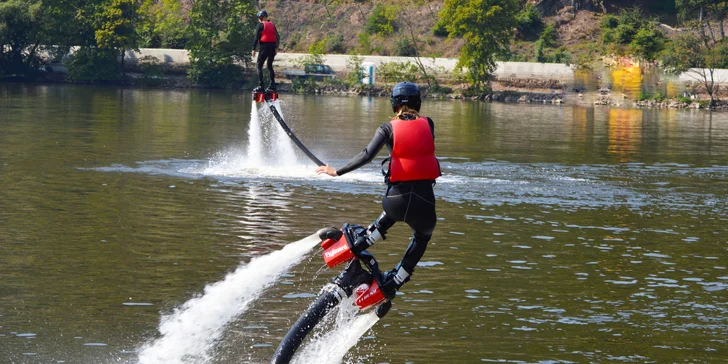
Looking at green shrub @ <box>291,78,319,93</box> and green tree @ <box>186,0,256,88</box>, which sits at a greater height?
green tree @ <box>186,0,256,88</box>

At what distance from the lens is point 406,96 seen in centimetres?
1218

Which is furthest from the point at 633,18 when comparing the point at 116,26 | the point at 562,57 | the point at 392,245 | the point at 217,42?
the point at 392,245

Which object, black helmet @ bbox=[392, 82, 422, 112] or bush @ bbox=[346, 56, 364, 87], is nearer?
black helmet @ bbox=[392, 82, 422, 112]

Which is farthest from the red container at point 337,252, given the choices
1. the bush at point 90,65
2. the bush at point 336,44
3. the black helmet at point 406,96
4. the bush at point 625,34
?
the bush at point 336,44

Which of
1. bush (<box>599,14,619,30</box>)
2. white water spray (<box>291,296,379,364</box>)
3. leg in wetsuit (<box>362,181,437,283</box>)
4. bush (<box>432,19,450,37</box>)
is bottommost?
white water spray (<box>291,296,379,364</box>)

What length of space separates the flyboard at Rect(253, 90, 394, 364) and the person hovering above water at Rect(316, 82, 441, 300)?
0.50 ft

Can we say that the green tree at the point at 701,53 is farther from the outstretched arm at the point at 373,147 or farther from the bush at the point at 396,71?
the outstretched arm at the point at 373,147

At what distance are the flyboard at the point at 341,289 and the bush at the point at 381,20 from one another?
99892mm

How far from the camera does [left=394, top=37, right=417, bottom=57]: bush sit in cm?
10925

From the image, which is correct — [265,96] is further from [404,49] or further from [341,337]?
[404,49]

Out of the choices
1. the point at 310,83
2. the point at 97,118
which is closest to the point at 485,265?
the point at 97,118

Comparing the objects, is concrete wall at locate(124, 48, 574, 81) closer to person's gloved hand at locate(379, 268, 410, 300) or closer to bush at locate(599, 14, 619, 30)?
bush at locate(599, 14, 619, 30)

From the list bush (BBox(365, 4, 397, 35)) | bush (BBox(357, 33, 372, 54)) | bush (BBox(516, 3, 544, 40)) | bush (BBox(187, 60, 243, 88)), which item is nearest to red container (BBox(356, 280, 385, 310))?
bush (BBox(187, 60, 243, 88))

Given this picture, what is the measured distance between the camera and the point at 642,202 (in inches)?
1145
